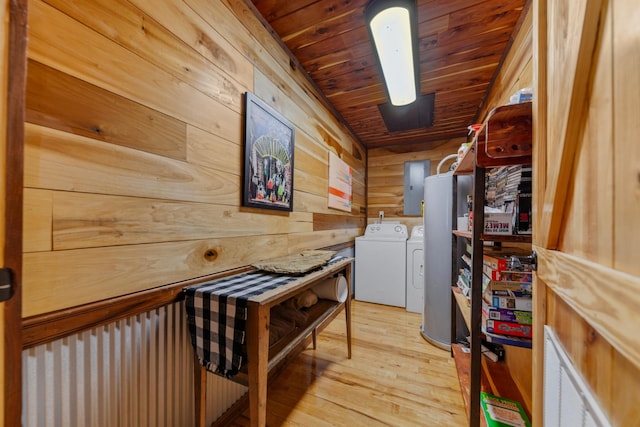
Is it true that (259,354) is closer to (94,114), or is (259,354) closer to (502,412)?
(94,114)

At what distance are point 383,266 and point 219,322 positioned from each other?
7.82ft

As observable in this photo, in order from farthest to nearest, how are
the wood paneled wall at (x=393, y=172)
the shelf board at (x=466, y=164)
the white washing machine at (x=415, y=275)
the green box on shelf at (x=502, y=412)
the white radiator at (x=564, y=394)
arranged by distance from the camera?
the wood paneled wall at (x=393, y=172), the white washing machine at (x=415, y=275), the shelf board at (x=466, y=164), the green box on shelf at (x=502, y=412), the white radiator at (x=564, y=394)

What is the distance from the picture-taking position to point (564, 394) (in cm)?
53

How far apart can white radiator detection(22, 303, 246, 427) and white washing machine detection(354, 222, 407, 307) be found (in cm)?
223

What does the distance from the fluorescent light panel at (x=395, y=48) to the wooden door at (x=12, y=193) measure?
59.4 inches

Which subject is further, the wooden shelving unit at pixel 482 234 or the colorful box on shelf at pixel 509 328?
the colorful box on shelf at pixel 509 328

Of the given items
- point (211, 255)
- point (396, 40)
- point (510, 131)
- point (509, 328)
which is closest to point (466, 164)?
point (510, 131)

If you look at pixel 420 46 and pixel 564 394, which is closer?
pixel 564 394

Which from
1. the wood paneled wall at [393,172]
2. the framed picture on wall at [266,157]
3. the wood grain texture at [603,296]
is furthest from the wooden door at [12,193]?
the wood paneled wall at [393,172]

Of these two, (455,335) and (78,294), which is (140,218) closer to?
(78,294)

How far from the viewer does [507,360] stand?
160cm

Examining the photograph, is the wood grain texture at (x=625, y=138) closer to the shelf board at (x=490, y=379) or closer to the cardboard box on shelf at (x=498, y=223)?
the cardboard box on shelf at (x=498, y=223)

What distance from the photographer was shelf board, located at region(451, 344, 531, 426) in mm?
1341

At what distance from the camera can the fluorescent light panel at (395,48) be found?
137 cm
